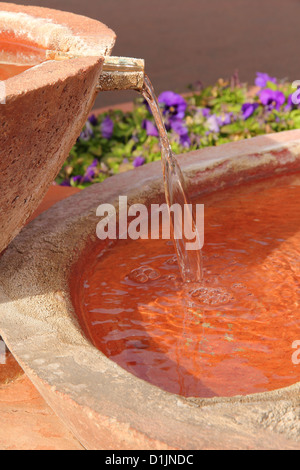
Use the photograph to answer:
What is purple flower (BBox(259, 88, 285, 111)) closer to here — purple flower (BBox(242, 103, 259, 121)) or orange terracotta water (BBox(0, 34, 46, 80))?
purple flower (BBox(242, 103, 259, 121))

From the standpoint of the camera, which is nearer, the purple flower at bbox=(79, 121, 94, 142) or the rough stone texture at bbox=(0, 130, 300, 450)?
the rough stone texture at bbox=(0, 130, 300, 450)

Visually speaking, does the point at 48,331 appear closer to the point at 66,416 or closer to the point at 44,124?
the point at 66,416

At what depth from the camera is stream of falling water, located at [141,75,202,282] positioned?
77.8 inches

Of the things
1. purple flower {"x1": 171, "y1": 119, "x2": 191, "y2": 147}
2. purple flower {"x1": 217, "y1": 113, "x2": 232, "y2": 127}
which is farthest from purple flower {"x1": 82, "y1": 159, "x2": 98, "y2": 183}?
purple flower {"x1": 217, "y1": 113, "x2": 232, "y2": 127}

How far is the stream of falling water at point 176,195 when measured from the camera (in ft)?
6.48

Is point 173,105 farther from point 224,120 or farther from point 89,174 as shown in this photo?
point 89,174

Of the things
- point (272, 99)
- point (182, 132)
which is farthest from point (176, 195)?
point (272, 99)

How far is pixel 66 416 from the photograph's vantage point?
4.44 ft

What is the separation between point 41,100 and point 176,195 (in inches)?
34.7

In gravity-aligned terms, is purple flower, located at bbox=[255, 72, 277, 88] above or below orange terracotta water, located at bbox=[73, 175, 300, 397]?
below

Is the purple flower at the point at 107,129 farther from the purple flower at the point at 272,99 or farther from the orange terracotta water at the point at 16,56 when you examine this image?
the orange terracotta water at the point at 16,56

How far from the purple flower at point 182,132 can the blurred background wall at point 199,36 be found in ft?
5.05

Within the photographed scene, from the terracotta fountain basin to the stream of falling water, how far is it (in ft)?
0.75

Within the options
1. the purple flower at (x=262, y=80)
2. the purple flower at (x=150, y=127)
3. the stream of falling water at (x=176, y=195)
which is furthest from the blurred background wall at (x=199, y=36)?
the stream of falling water at (x=176, y=195)
